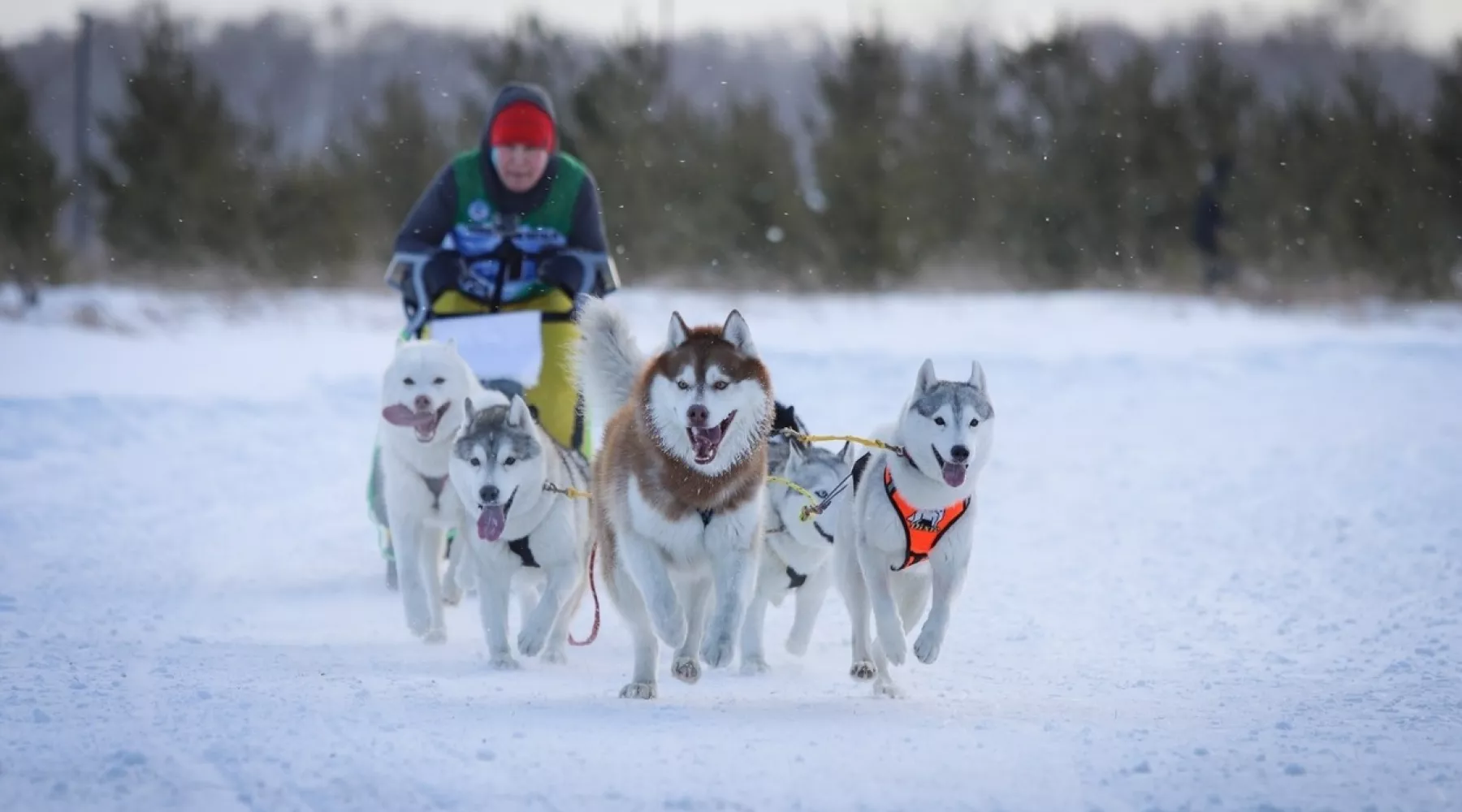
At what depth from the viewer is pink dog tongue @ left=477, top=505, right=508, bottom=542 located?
495cm

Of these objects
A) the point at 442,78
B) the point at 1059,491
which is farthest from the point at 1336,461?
the point at 442,78

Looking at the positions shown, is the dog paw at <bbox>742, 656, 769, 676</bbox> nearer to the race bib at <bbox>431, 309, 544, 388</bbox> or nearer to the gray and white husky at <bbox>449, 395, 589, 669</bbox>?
the gray and white husky at <bbox>449, 395, 589, 669</bbox>

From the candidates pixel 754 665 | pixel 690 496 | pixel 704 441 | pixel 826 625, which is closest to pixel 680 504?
pixel 690 496

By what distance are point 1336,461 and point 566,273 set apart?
5.45 meters

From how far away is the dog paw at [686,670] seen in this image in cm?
430

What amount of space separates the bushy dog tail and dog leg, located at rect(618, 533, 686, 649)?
0.74 m

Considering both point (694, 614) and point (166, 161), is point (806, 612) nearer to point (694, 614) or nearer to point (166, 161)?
point (694, 614)

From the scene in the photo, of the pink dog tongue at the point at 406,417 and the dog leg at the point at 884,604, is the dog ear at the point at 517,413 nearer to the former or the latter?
the pink dog tongue at the point at 406,417

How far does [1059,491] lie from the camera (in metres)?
9.29

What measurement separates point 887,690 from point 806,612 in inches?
37.3

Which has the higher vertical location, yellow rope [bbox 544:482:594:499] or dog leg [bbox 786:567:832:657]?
yellow rope [bbox 544:482:594:499]

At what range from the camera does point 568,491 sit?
5.20 metres

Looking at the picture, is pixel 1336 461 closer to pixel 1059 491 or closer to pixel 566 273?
pixel 1059 491

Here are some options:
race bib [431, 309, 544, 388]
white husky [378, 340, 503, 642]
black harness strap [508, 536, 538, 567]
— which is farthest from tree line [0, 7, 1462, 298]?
black harness strap [508, 536, 538, 567]
